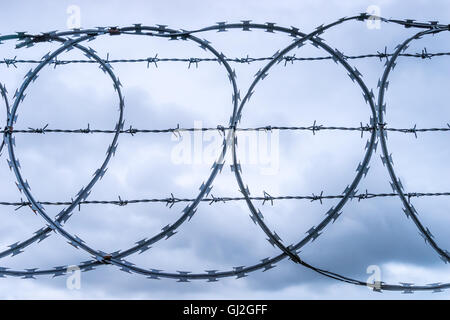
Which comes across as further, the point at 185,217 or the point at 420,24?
the point at 420,24

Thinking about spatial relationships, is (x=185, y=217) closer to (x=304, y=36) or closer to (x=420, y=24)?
(x=304, y=36)

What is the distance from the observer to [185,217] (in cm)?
484

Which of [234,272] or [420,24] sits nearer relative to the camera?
[234,272]

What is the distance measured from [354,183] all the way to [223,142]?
3.67 ft

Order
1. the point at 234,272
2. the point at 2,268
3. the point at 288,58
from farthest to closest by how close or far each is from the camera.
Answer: the point at 288,58 → the point at 2,268 → the point at 234,272

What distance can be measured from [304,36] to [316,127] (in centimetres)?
77

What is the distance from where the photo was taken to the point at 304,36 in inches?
195

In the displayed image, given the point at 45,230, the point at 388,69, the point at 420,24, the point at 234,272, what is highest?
the point at 420,24

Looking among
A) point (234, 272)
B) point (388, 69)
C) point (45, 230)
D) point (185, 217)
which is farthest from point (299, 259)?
point (45, 230)

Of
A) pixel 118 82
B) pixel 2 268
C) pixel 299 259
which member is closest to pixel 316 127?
pixel 299 259

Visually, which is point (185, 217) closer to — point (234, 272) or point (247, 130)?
point (234, 272)

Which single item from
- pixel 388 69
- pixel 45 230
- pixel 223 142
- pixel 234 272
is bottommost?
pixel 234 272

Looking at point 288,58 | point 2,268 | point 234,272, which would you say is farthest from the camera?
point 288,58

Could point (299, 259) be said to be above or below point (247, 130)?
below
